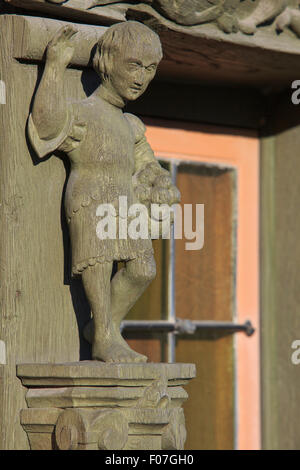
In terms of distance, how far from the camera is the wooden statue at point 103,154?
2.29 metres

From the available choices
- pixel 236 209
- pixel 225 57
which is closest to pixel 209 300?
pixel 236 209

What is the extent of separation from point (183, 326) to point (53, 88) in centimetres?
113

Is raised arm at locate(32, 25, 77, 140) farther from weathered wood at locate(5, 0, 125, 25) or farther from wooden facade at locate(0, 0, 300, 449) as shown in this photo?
wooden facade at locate(0, 0, 300, 449)

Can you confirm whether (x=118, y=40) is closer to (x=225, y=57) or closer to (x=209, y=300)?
(x=225, y=57)

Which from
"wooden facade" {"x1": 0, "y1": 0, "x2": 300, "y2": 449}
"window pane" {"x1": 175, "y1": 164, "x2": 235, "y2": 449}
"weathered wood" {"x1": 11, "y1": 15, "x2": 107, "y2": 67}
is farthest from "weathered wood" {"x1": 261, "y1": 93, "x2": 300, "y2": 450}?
"weathered wood" {"x1": 11, "y1": 15, "x2": 107, "y2": 67}

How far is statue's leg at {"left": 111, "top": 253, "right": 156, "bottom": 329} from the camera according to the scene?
238 cm

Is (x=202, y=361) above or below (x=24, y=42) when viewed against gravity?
below

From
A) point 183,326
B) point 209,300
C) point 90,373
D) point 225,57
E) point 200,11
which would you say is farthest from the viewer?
point 209,300

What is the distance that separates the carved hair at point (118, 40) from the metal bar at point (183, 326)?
960 millimetres

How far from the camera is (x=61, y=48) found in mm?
2289

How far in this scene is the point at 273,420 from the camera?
330 cm

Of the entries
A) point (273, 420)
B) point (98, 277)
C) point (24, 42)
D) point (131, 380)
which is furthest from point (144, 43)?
point (273, 420)
